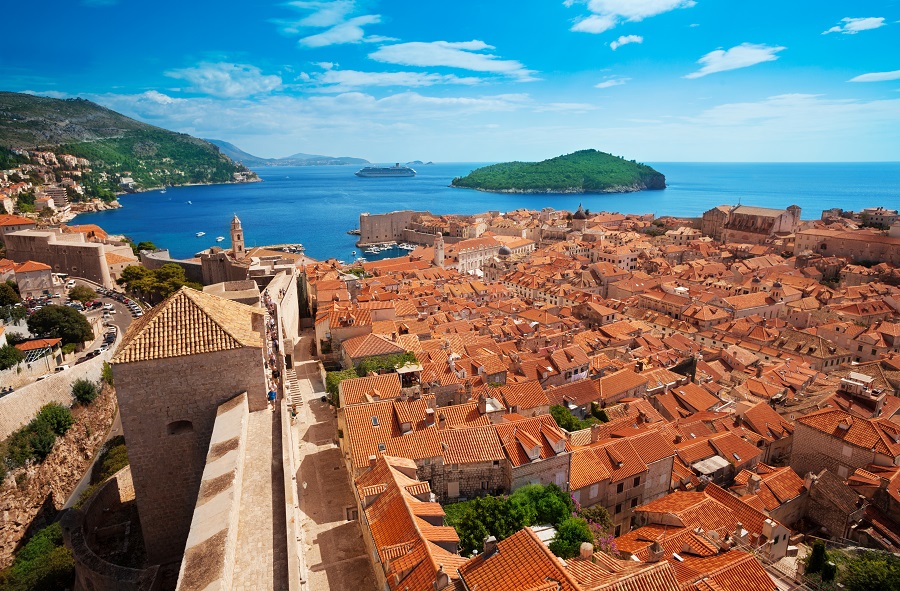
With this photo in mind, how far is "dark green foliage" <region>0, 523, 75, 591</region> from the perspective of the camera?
14.8m

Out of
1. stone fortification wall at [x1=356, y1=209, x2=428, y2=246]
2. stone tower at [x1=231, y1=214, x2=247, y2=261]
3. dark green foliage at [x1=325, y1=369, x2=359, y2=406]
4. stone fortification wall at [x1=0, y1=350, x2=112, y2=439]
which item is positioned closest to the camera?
dark green foliage at [x1=325, y1=369, x2=359, y2=406]

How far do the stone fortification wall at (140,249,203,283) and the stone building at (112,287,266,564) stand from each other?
33719 millimetres

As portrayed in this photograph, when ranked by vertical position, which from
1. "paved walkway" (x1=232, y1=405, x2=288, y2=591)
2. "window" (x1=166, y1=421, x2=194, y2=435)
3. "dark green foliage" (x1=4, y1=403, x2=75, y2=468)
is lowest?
"dark green foliage" (x1=4, y1=403, x2=75, y2=468)

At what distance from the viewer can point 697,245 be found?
2749 inches

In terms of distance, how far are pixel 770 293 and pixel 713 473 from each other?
34.4 meters

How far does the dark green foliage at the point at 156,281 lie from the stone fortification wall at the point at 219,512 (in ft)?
101

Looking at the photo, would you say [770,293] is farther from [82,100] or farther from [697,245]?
[82,100]

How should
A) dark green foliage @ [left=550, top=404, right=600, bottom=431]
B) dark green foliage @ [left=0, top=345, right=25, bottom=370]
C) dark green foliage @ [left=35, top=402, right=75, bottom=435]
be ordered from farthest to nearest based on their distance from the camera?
1. dark green foliage @ [left=0, top=345, right=25, bottom=370]
2. dark green foliage @ [left=35, top=402, right=75, bottom=435]
3. dark green foliage @ [left=550, top=404, right=600, bottom=431]

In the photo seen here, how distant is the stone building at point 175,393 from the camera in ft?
33.7

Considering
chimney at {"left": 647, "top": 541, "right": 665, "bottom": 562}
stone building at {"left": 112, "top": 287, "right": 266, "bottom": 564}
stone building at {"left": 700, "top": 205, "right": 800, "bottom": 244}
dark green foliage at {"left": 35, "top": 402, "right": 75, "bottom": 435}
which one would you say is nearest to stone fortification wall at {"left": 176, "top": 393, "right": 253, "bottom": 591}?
stone building at {"left": 112, "top": 287, "right": 266, "bottom": 564}

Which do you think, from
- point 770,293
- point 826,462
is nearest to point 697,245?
point 770,293

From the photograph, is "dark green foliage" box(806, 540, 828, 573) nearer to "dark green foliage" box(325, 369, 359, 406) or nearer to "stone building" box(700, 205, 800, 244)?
"dark green foliage" box(325, 369, 359, 406)

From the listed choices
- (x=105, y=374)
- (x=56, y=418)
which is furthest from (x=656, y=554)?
(x=105, y=374)

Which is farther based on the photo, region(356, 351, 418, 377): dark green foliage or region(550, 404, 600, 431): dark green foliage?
region(356, 351, 418, 377): dark green foliage
